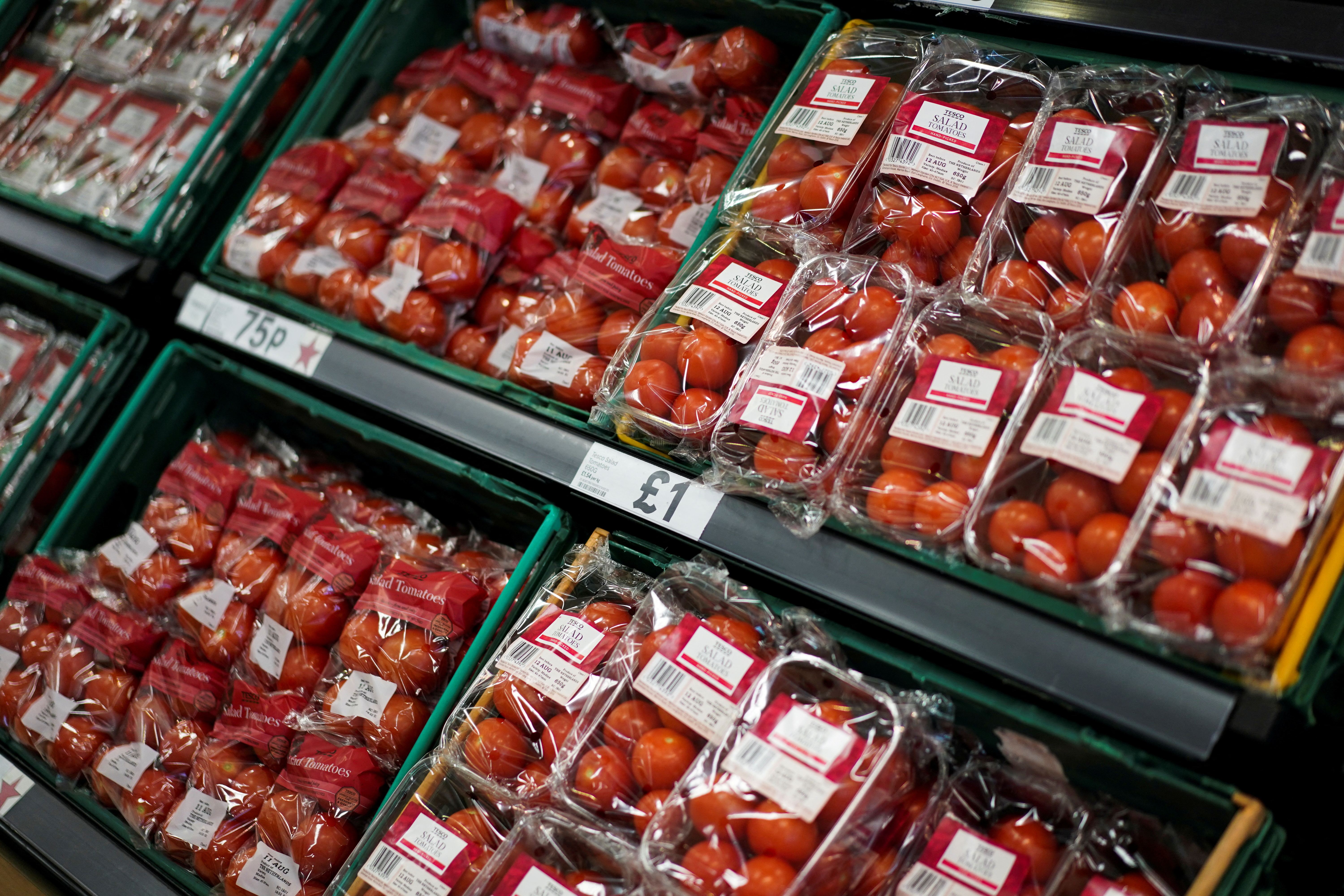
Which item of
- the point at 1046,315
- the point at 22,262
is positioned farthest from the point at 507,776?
the point at 22,262

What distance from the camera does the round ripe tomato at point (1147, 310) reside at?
1165 mm

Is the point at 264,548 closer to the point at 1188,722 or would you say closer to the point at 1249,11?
the point at 1188,722

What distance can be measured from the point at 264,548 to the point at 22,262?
120 centimetres

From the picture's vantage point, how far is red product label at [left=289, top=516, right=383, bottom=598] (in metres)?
1.67

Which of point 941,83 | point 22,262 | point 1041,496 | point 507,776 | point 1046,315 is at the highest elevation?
point 941,83

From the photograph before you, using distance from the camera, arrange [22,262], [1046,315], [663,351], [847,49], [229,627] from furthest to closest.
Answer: [22,262], [229,627], [847,49], [663,351], [1046,315]

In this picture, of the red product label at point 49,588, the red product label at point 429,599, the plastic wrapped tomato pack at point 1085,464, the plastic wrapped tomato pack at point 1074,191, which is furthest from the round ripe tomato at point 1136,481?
the red product label at point 49,588

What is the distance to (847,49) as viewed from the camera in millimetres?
1598

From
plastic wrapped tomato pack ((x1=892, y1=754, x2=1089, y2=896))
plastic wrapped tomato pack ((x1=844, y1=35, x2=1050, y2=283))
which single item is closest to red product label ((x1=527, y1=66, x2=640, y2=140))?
plastic wrapped tomato pack ((x1=844, y1=35, x2=1050, y2=283))

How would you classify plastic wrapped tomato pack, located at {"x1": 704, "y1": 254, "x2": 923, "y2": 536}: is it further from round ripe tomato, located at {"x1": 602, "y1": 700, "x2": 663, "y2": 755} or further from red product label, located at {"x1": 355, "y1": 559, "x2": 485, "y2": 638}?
red product label, located at {"x1": 355, "y1": 559, "x2": 485, "y2": 638}

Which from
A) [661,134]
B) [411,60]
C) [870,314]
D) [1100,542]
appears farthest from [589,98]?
[1100,542]

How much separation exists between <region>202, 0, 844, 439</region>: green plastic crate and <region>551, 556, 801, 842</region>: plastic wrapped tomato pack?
40 cm

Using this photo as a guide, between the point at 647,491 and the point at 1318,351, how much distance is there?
83cm

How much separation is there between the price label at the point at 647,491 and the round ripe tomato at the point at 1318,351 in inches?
26.9
